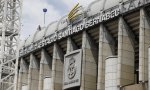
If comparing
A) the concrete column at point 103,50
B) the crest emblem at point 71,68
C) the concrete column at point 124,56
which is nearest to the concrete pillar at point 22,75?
the crest emblem at point 71,68

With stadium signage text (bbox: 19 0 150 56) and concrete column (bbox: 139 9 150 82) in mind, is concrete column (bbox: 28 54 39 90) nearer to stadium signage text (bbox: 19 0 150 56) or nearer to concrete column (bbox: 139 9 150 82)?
stadium signage text (bbox: 19 0 150 56)

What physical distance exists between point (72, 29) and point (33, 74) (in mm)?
17788

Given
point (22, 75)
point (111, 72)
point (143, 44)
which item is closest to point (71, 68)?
point (111, 72)

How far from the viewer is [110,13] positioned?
81.4 meters

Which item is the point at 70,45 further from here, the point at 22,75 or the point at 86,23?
the point at 22,75

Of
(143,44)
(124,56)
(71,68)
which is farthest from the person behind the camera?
(71,68)

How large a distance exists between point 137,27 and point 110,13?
5.15 m

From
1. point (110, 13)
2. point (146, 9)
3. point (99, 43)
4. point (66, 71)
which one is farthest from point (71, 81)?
point (146, 9)

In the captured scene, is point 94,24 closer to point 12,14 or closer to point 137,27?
point 137,27

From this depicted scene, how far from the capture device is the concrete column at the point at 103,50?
266 feet

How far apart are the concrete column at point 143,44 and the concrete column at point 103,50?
397 inches

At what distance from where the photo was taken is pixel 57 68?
94.4m

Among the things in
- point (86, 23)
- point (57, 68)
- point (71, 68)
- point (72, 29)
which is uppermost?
point (86, 23)

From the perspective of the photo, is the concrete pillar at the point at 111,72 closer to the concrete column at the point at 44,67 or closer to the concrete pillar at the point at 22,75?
the concrete column at the point at 44,67
